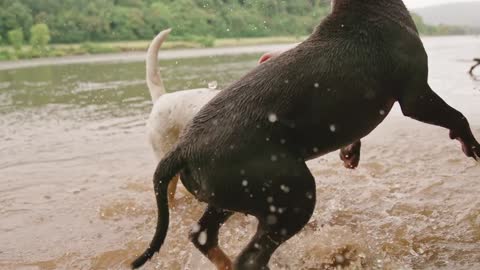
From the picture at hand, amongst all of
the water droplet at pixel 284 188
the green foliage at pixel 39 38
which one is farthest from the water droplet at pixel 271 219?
the green foliage at pixel 39 38

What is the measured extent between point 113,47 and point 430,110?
5541 centimetres

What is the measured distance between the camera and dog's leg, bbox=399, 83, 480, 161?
308cm

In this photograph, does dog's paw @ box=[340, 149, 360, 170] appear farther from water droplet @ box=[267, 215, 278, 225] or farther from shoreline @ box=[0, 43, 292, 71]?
shoreline @ box=[0, 43, 292, 71]

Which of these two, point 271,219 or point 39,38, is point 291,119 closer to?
point 271,219

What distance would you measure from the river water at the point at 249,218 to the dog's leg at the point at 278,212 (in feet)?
3.50

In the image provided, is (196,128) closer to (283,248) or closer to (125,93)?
(283,248)

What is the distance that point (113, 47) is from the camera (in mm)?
A: 55562

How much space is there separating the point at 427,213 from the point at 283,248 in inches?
55.8

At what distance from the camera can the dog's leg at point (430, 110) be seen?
308cm

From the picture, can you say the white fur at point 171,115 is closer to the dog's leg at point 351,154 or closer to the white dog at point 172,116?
the white dog at point 172,116

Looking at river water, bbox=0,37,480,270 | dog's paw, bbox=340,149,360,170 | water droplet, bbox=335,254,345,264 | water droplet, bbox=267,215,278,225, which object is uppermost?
water droplet, bbox=267,215,278,225

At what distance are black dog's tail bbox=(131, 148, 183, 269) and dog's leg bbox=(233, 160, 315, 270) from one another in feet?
1.53

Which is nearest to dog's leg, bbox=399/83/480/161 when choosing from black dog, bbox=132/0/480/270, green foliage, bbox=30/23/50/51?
black dog, bbox=132/0/480/270

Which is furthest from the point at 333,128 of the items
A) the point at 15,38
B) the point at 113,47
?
the point at 15,38
